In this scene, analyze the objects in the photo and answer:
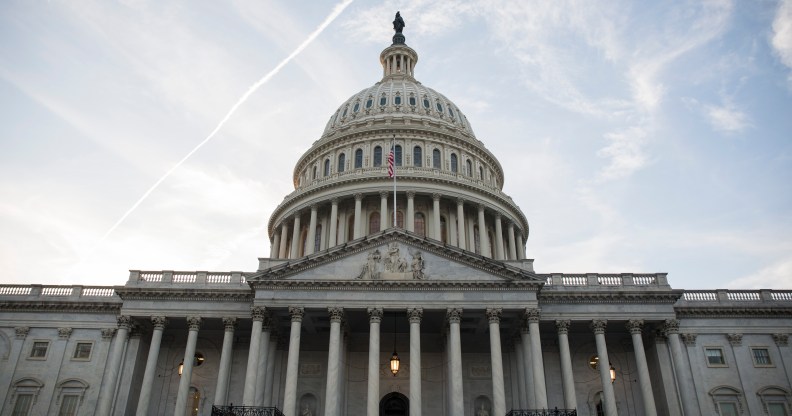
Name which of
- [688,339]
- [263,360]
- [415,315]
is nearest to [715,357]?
[688,339]

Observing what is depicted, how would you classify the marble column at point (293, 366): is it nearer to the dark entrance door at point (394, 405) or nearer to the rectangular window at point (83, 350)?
the dark entrance door at point (394, 405)

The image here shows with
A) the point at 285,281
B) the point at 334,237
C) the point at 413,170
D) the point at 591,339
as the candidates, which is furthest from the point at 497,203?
the point at 285,281

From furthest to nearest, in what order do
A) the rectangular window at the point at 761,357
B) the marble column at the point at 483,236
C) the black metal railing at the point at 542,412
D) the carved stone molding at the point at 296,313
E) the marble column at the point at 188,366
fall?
the marble column at the point at 483,236, the rectangular window at the point at 761,357, the carved stone molding at the point at 296,313, the marble column at the point at 188,366, the black metal railing at the point at 542,412

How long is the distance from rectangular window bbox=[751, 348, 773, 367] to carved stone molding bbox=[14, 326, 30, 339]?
49.7 m

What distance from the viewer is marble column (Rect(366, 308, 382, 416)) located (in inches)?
1335

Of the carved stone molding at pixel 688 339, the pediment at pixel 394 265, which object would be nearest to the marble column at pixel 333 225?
the pediment at pixel 394 265

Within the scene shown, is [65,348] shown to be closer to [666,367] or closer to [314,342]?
[314,342]

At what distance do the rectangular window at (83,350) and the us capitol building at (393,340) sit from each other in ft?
0.51

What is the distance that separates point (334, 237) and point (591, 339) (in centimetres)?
2441

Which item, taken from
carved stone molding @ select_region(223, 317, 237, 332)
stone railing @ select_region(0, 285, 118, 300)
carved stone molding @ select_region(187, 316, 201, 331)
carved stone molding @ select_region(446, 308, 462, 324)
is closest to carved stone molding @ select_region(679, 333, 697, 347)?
carved stone molding @ select_region(446, 308, 462, 324)

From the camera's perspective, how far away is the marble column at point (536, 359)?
112ft

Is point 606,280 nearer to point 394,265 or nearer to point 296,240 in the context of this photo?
point 394,265

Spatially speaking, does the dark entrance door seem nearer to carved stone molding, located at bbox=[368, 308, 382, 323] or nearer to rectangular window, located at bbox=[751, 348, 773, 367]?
carved stone molding, located at bbox=[368, 308, 382, 323]

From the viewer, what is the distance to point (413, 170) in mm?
58469
